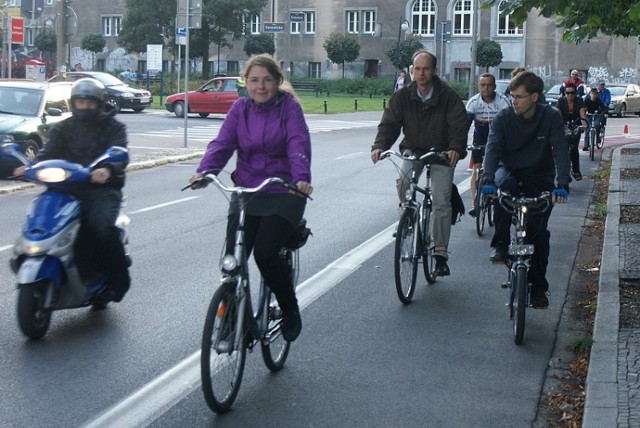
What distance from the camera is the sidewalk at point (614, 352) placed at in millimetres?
5661

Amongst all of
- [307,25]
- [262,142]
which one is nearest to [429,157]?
[262,142]

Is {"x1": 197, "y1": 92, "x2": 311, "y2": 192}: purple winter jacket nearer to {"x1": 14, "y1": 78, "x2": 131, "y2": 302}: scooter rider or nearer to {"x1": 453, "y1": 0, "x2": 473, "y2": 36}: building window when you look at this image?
{"x1": 14, "y1": 78, "x2": 131, "y2": 302}: scooter rider

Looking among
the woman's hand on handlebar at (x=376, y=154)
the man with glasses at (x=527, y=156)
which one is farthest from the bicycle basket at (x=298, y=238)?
the woman's hand on handlebar at (x=376, y=154)

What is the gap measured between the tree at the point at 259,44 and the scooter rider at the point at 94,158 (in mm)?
70547

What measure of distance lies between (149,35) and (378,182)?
187 feet

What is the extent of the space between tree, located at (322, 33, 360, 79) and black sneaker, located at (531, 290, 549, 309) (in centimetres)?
6835

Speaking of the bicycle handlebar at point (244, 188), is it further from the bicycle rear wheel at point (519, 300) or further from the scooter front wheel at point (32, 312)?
the bicycle rear wheel at point (519, 300)

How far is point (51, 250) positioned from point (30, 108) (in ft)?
42.4

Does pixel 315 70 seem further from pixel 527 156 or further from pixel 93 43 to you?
pixel 527 156

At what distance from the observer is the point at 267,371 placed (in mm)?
6605

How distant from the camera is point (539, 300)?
7.92m

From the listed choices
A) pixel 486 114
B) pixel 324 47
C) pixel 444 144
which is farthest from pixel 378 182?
pixel 324 47

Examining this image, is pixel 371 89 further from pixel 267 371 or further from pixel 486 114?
pixel 267 371

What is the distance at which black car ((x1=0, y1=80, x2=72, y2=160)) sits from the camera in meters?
18.6
